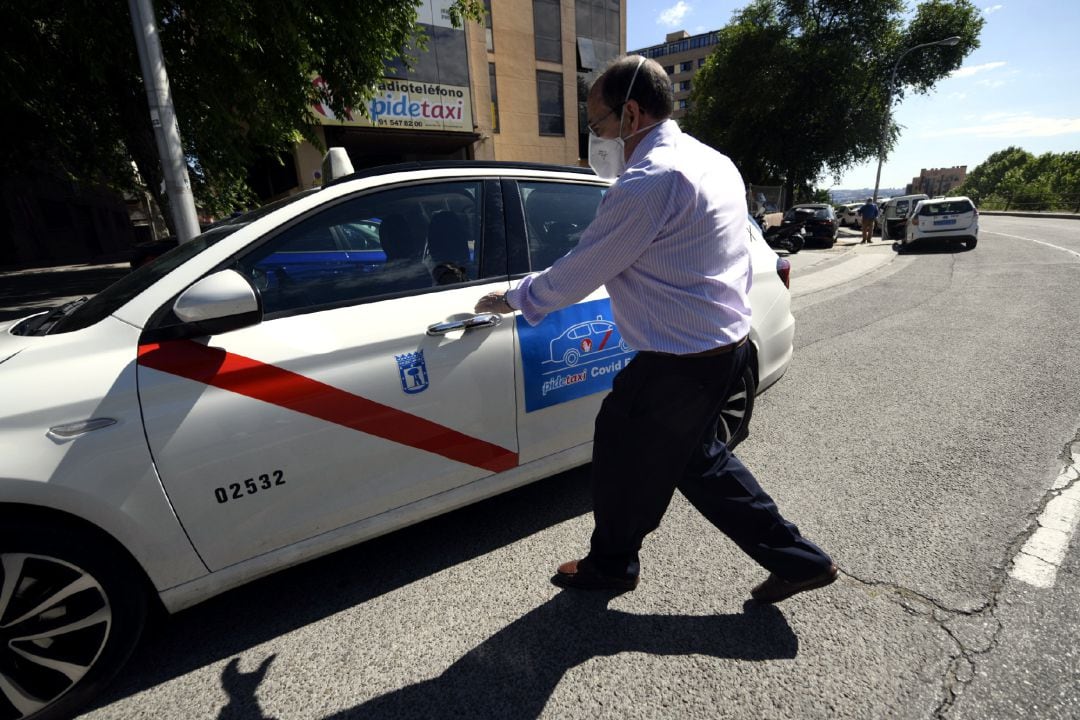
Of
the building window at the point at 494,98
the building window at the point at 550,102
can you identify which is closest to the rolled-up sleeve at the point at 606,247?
the building window at the point at 494,98

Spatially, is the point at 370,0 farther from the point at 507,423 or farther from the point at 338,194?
the point at 507,423

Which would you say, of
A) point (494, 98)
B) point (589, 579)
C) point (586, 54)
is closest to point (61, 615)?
point (589, 579)

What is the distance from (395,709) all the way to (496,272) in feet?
5.50

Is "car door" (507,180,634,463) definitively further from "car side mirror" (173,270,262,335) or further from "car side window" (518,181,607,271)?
"car side mirror" (173,270,262,335)

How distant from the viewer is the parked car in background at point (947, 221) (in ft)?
44.8

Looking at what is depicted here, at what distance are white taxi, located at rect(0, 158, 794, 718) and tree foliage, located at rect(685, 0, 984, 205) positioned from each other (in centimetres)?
3082

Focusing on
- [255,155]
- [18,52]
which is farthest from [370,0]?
[18,52]

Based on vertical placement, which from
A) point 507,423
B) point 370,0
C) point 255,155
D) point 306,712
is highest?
point 370,0

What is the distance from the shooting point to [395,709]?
1673 mm

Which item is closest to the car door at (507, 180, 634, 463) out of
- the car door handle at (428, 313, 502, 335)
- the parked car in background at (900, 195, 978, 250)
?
the car door handle at (428, 313, 502, 335)

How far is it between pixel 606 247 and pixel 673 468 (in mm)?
770

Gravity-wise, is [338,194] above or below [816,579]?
above

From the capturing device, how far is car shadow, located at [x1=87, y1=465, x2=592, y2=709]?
6.35ft

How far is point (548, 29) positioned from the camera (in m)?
23.5
